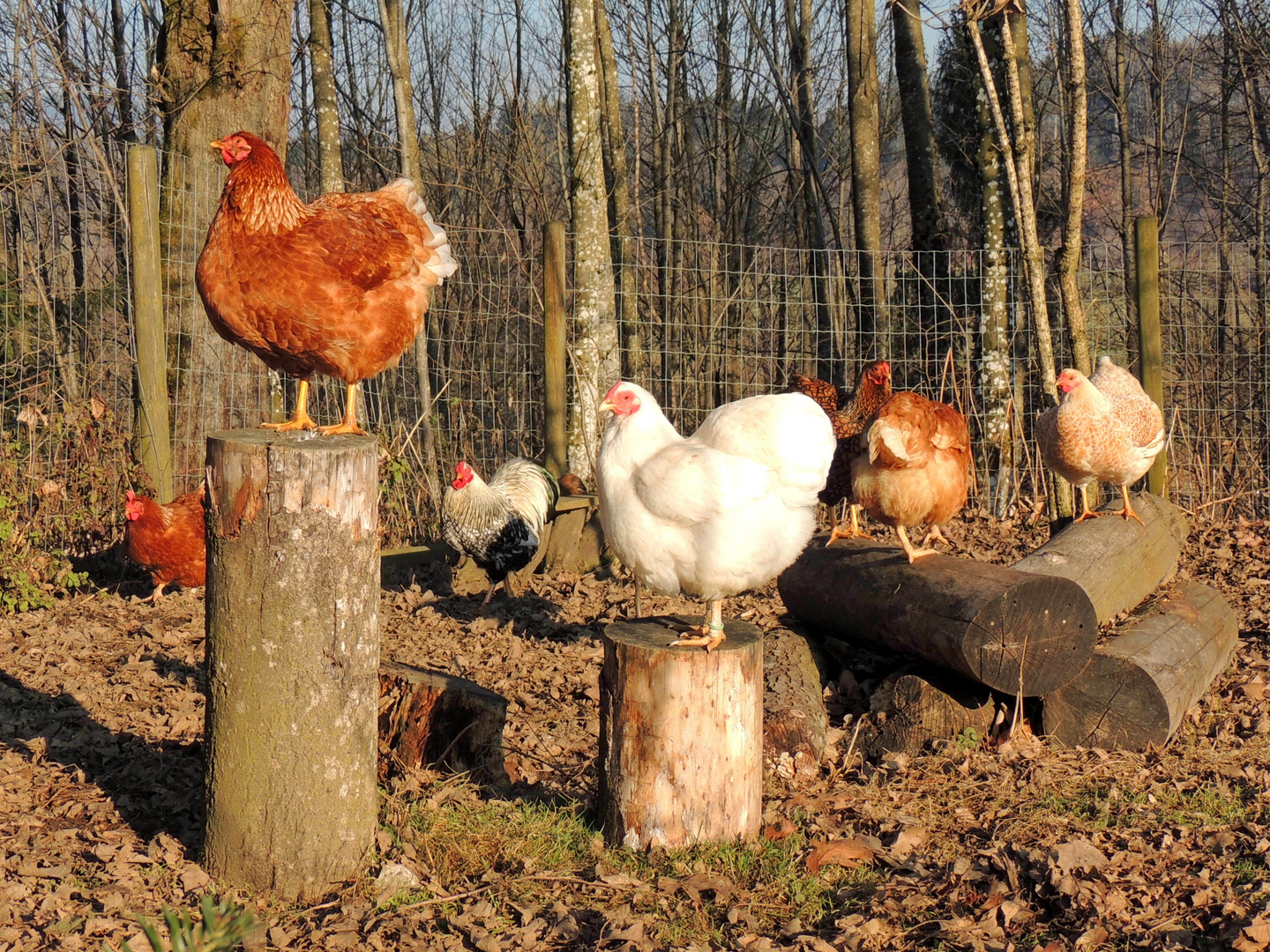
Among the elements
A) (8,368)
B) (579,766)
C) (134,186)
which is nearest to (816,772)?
(579,766)

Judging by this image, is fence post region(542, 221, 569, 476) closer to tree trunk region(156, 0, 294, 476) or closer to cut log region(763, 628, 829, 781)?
tree trunk region(156, 0, 294, 476)

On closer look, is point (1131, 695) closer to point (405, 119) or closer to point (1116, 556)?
point (1116, 556)

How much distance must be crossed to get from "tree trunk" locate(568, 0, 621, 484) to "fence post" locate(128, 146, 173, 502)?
2951 mm

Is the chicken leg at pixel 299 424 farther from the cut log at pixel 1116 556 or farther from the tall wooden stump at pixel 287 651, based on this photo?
the cut log at pixel 1116 556

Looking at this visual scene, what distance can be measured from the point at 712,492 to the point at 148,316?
4593 millimetres

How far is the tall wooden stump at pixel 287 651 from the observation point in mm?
3121

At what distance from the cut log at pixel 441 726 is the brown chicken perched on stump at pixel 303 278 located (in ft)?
4.00

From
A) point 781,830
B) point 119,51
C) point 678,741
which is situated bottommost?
point 781,830

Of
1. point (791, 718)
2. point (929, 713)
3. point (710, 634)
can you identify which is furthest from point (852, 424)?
point (710, 634)

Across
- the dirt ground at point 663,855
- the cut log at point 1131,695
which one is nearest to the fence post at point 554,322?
the dirt ground at point 663,855

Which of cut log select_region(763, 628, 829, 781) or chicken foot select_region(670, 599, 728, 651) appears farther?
cut log select_region(763, 628, 829, 781)

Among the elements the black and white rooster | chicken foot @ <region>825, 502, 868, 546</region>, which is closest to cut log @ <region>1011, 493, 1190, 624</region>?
chicken foot @ <region>825, 502, 868, 546</region>

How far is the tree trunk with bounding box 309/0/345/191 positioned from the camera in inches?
416

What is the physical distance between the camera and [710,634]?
3.71 m
